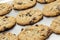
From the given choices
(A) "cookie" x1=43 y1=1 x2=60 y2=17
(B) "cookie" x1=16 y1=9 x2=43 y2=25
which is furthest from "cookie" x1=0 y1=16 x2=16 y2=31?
(A) "cookie" x1=43 y1=1 x2=60 y2=17

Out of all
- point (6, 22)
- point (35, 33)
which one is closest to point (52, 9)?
point (35, 33)

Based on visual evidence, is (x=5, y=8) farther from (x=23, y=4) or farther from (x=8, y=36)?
(x=8, y=36)

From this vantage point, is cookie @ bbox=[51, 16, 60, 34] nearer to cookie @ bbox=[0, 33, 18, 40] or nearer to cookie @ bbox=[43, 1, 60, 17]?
cookie @ bbox=[43, 1, 60, 17]

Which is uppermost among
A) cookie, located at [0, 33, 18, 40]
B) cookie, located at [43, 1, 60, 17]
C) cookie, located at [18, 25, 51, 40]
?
cookie, located at [43, 1, 60, 17]

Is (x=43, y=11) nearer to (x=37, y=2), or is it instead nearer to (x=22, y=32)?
(x=37, y=2)

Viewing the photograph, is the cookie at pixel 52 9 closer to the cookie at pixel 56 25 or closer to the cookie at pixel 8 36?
the cookie at pixel 56 25
